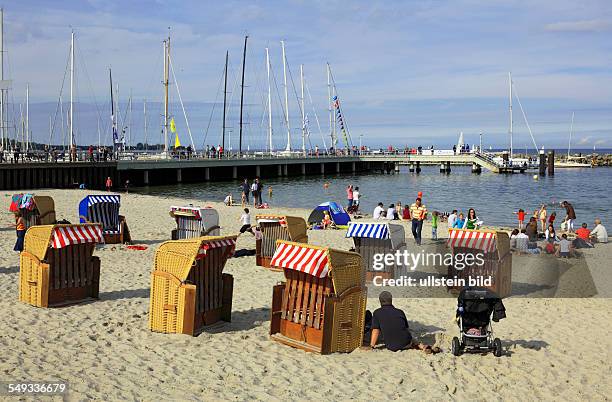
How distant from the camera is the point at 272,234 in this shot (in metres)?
15.3

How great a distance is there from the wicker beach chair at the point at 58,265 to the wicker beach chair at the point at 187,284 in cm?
203

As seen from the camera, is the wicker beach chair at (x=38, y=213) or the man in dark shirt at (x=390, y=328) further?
the wicker beach chair at (x=38, y=213)

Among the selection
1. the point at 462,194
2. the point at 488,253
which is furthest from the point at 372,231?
the point at 462,194

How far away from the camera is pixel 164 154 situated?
199 feet

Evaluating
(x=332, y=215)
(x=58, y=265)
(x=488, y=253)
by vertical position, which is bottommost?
(x=332, y=215)

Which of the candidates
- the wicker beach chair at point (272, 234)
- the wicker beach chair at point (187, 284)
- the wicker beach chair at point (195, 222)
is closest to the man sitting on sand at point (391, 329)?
the wicker beach chair at point (187, 284)

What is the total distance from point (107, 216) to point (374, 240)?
831 centimetres

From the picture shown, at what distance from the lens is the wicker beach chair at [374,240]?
1347 centimetres

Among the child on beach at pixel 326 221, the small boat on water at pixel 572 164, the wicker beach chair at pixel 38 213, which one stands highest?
the small boat on water at pixel 572 164

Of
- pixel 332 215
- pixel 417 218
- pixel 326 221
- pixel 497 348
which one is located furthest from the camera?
pixel 332 215

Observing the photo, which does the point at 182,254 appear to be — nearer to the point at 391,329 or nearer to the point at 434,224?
the point at 391,329

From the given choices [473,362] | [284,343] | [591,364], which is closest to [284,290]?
[284,343]

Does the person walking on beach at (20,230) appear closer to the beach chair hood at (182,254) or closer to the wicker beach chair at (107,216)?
the wicker beach chair at (107,216)

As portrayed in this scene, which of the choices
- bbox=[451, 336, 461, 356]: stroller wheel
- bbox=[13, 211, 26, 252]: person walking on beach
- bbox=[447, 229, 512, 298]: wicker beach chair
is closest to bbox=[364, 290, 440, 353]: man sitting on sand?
bbox=[451, 336, 461, 356]: stroller wheel
